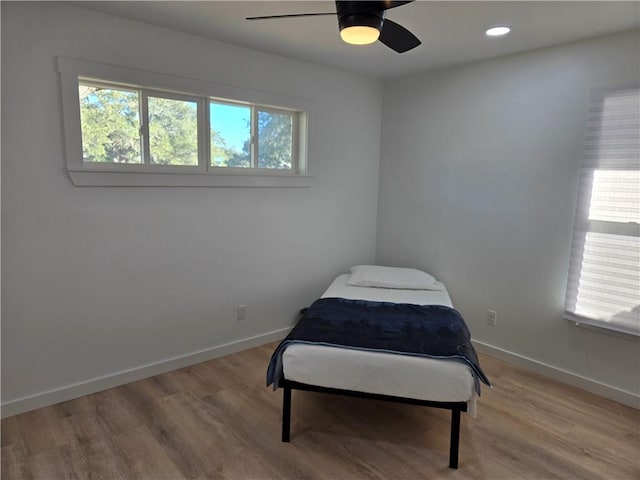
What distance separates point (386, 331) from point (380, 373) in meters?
0.33

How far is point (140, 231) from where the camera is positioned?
277 centimetres

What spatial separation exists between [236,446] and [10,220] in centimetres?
180

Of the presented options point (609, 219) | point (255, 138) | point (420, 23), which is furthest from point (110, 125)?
point (609, 219)

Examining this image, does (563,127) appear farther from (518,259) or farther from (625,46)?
(518,259)

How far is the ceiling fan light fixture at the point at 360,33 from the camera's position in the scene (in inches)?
63.3

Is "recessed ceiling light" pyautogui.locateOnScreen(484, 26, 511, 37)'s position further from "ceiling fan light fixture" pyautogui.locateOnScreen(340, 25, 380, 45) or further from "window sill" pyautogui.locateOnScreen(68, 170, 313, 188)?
"window sill" pyautogui.locateOnScreen(68, 170, 313, 188)

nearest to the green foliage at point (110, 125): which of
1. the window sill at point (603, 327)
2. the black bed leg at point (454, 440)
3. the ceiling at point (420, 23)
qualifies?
the ceiling at point (420, 23)

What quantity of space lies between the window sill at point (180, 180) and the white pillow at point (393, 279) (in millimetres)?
941

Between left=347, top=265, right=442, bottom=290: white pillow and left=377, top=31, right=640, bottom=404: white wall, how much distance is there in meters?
0.37

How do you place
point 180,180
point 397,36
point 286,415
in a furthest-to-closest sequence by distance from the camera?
point 180,180 → point 286,415 → point 397,36

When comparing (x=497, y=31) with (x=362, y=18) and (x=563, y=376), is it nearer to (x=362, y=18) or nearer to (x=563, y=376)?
(x=362, y=18)

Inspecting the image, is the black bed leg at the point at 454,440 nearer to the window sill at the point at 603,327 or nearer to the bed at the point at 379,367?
the bed at the point at 379,367

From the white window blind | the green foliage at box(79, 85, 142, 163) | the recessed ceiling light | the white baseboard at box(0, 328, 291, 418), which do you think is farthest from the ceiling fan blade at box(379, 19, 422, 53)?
the white baseboard at box(0, 328, 291, 418)

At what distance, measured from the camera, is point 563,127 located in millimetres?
2875
